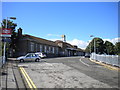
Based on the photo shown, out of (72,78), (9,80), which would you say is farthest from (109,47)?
(9,80)

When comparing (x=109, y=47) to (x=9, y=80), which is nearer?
(x=9, y=80)

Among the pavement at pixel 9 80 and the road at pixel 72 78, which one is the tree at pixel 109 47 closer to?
the road at pixel 72 78

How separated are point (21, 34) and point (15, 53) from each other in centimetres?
647

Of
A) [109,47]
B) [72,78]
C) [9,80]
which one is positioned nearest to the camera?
[9,80]

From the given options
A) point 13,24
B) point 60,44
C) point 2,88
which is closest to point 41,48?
point 13,24

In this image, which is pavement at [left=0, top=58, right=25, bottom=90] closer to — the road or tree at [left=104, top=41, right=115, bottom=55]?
the road

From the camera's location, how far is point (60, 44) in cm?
6700

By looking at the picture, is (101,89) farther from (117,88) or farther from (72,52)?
(72,52)

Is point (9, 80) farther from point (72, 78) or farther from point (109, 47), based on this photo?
point (109, 47)

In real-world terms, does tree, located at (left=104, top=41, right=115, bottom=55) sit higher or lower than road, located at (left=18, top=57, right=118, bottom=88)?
higher

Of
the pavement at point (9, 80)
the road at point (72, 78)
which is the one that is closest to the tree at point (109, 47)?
the road at point (72, 78)

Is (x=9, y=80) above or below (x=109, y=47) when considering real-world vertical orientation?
below

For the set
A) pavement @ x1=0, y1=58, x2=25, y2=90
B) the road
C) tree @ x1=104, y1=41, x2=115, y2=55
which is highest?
tree @ x1=104, y1=41, x2=115, y2=55

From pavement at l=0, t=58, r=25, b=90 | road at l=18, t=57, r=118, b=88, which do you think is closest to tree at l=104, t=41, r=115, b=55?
road at l=18, t=57, r=118, b=88
